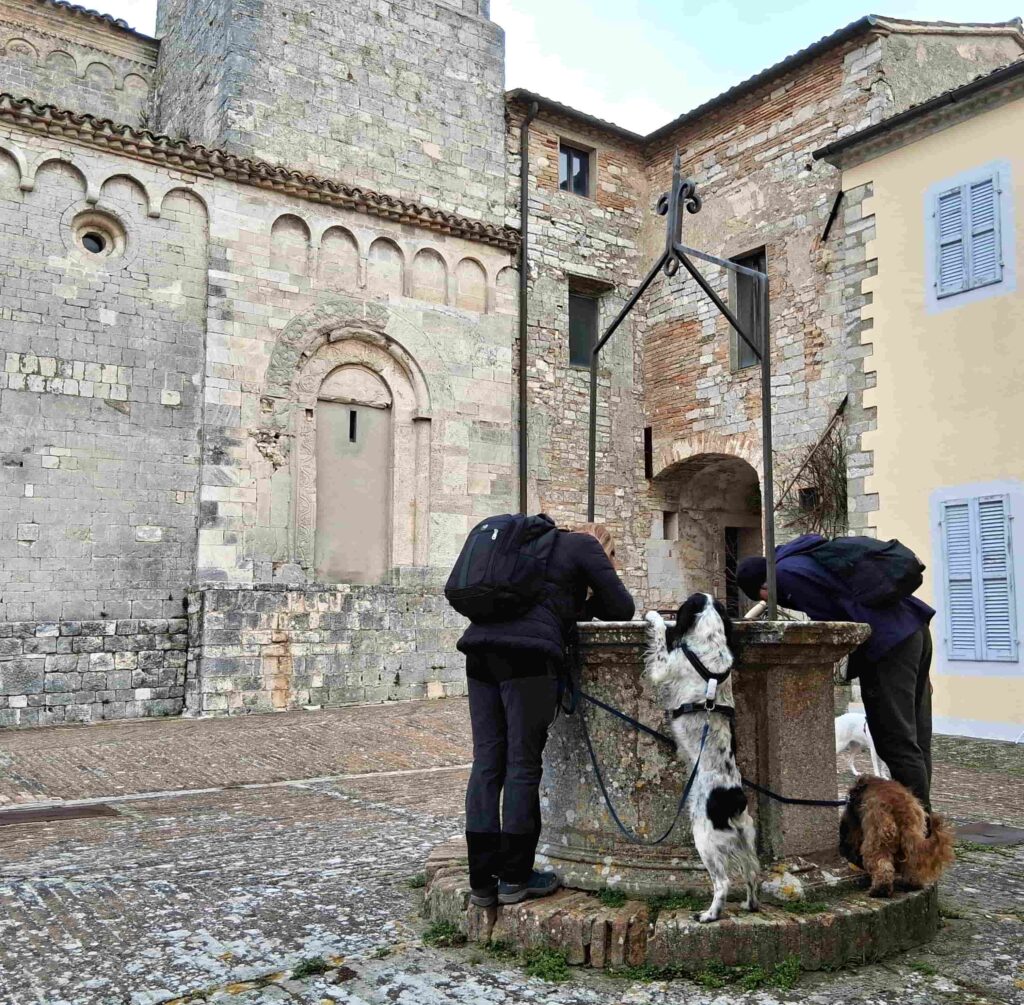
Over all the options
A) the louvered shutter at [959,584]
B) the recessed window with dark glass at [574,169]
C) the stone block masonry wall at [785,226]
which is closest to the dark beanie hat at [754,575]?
the louvered shutter at [959,584]

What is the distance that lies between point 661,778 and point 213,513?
9.94 meters

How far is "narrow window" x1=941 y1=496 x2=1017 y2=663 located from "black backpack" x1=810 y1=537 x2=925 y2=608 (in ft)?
20.9

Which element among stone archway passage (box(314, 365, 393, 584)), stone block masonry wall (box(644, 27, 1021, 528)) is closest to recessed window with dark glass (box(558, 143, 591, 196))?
stone block masonry wall (box(644, 27, 1021, 528))

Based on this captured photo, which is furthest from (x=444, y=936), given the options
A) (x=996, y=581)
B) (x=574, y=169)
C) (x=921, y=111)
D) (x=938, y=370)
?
(x=574, y=169)

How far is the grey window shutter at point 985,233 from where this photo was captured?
10273mm

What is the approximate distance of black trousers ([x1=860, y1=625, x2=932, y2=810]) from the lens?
422 centimetres

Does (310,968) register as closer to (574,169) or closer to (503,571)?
(503,571)

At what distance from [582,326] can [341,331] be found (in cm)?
480

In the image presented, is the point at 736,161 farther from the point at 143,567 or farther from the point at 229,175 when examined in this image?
the point at 143,567

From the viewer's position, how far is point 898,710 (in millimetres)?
4238

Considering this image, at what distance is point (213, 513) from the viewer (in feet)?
41.7

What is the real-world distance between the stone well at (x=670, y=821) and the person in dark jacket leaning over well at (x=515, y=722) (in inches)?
4.5

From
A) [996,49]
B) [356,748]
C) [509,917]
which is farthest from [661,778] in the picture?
→ [996,49]

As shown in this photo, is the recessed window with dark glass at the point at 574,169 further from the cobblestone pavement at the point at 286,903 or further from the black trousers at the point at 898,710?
the black trousers at the point at 898,710
